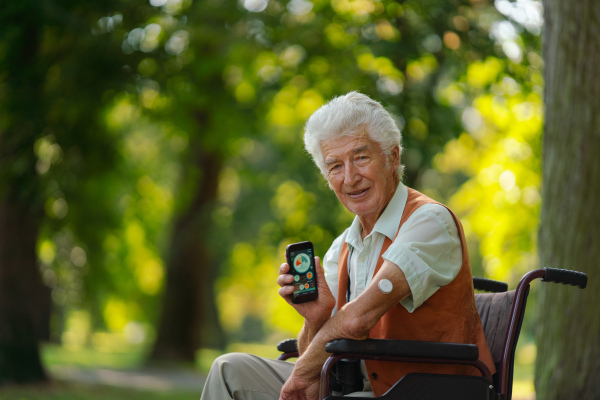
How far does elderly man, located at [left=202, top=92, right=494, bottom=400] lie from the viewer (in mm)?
2342

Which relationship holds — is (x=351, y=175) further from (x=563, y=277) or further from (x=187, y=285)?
(x=187, y=285)

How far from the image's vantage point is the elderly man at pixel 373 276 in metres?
2.34

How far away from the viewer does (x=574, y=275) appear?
8.30ft

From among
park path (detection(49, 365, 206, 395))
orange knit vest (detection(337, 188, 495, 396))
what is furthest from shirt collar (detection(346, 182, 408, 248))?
park path (detection(49, 365, 206, 395))

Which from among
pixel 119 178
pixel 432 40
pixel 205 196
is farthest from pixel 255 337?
pixel 432 40

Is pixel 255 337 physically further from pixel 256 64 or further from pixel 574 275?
pixel 574 275

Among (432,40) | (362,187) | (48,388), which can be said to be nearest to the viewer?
(362,187)

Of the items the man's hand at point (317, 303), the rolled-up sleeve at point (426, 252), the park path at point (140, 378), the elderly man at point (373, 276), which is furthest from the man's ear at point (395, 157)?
the park path at point (140, 378)

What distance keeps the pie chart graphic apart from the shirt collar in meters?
0.29

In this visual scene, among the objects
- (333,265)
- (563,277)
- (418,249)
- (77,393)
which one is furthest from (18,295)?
(563,277)

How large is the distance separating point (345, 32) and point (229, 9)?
1.25 metres

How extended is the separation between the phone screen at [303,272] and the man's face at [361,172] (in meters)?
0.33

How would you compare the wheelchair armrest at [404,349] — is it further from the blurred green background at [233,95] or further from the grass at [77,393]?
the grass at [77,393]

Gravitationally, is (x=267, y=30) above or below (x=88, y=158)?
above
